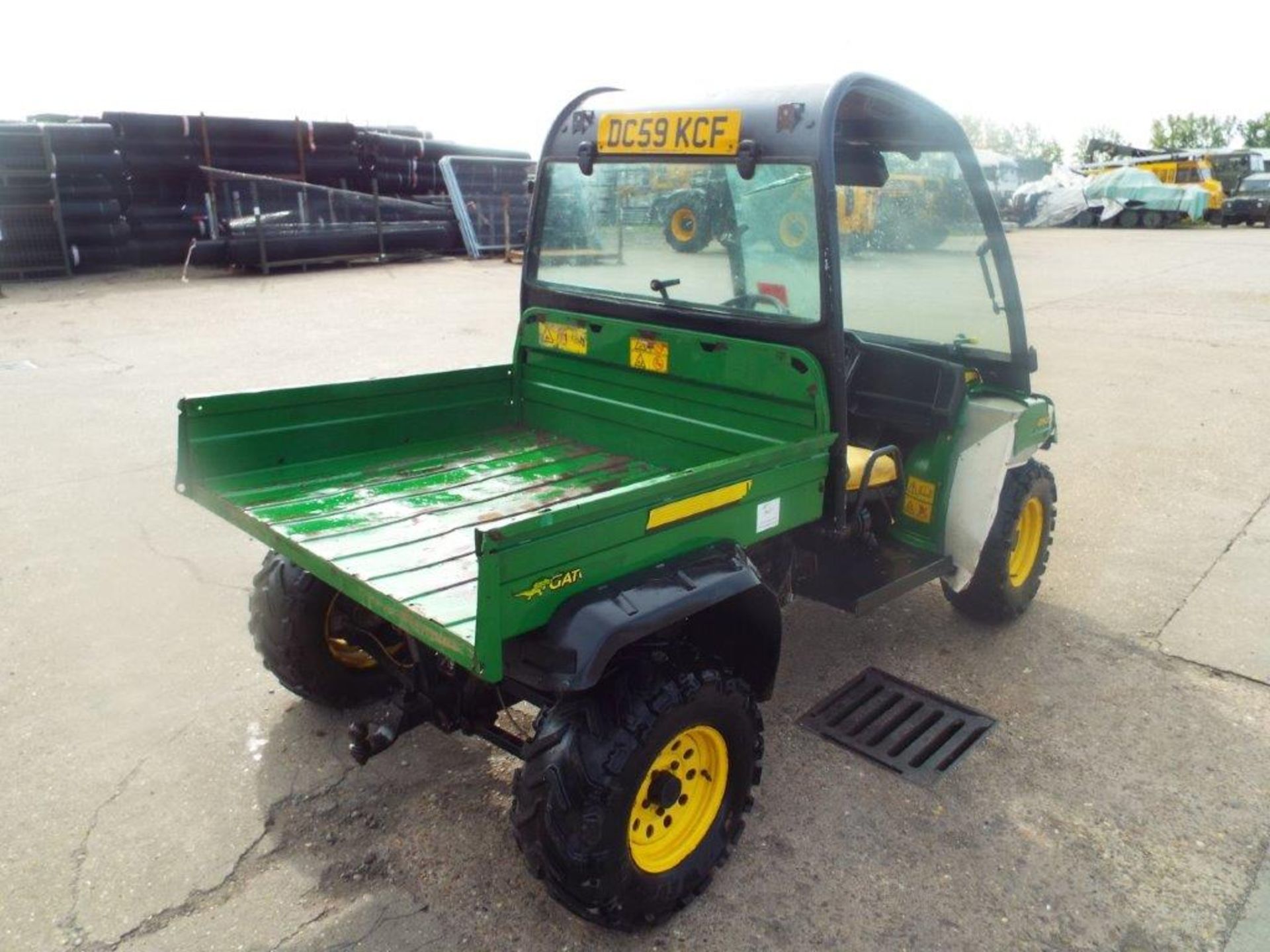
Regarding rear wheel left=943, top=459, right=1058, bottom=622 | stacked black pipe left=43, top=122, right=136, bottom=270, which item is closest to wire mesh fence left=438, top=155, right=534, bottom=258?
stacked black pipe left=43, top=122, right=136, bottom=270

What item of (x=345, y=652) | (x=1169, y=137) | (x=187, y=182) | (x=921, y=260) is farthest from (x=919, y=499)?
(x=1169, y=137)

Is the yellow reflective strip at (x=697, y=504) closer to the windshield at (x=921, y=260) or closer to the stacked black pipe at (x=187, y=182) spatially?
the windshield at (x=921, y=260)

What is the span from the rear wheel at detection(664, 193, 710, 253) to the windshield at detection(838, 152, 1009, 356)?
674mm

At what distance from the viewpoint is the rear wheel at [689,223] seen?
142 inches

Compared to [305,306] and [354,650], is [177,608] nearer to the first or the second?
[354,650]

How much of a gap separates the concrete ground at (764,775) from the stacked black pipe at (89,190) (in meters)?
10.2

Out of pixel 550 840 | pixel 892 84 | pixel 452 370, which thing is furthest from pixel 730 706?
pixel 892 84

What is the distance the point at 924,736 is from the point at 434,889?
1.84m

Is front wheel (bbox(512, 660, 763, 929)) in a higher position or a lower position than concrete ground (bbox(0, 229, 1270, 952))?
higher

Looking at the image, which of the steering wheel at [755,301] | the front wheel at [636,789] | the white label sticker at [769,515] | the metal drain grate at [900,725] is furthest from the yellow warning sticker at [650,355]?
the metal drain grate at [900,725]

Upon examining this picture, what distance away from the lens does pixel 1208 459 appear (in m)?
6.92

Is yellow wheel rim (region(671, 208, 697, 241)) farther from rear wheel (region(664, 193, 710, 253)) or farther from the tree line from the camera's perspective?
the tree line

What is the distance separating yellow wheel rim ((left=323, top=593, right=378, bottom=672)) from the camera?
3.45 meters

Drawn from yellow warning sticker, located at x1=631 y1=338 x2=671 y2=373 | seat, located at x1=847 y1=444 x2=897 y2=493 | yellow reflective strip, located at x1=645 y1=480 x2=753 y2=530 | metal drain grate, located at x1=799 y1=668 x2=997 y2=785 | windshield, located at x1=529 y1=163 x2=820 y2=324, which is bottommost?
metal drain grate, located at x1=799 y1=668 x2=997 y2=785
